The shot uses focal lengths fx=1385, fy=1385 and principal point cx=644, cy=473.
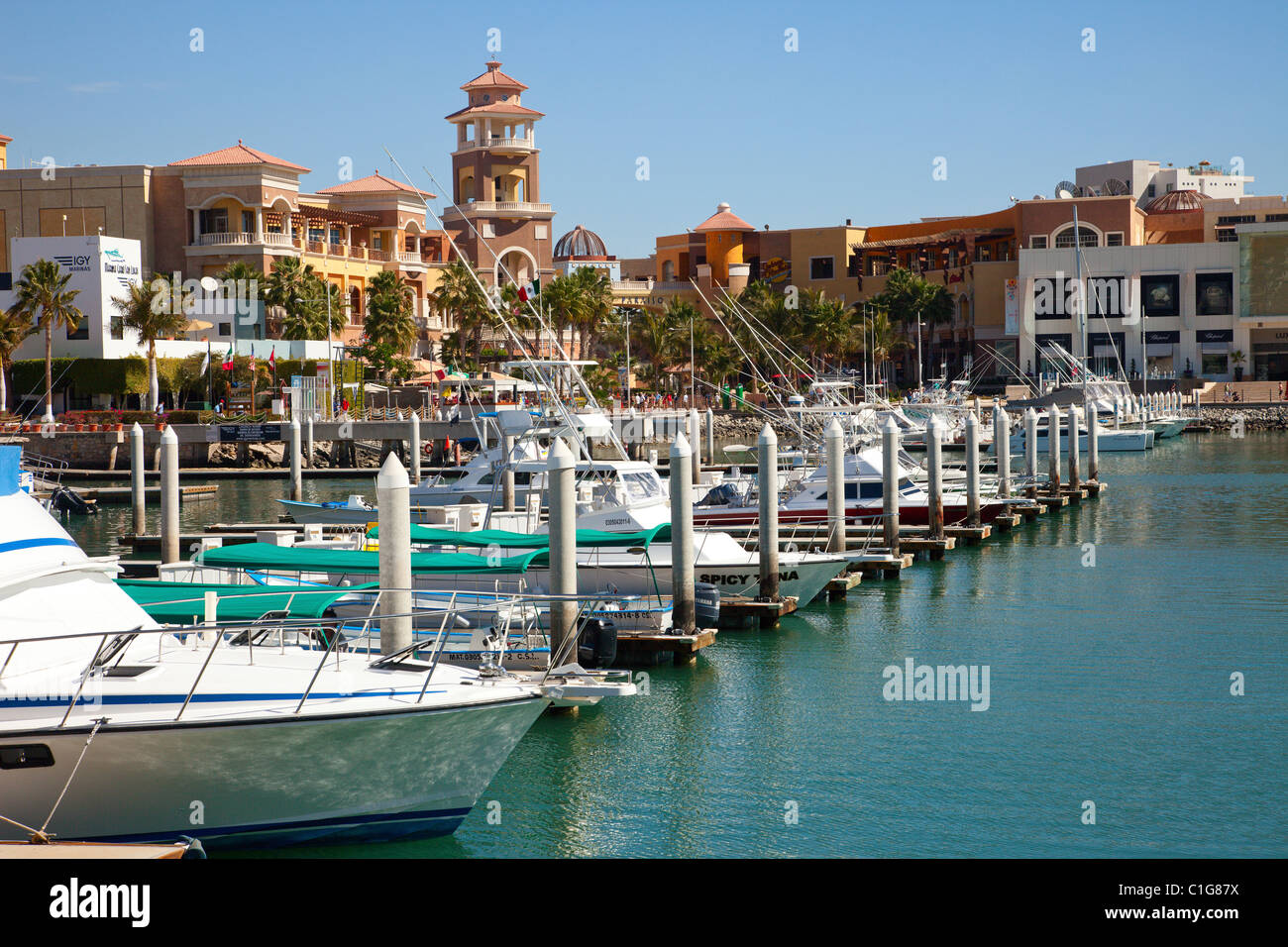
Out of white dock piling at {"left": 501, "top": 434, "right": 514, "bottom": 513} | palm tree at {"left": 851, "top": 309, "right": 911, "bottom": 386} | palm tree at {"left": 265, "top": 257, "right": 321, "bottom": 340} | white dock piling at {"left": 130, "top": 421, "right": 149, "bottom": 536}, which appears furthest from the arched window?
white dock piling at {"left": 130, "top": 421, "right": 149, "bottom": 536}

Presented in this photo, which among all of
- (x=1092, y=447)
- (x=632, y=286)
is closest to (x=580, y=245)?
(x=632, y=286)

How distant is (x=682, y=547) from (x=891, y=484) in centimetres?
1109

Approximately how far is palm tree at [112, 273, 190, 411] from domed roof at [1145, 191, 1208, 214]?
3450 inches

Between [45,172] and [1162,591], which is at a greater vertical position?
[45,172]

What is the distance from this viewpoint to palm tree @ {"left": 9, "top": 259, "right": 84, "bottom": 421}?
69.2 m

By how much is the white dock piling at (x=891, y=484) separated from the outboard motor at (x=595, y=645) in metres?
14.3

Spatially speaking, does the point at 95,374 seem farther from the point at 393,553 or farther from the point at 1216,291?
the point at 1216,291

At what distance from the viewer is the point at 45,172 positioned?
85375mm

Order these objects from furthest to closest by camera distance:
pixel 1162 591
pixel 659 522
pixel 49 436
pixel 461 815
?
pixel 49 436
pixel 1162 591
pixel 659 522
pixel 461 815

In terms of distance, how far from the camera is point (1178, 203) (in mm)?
123375
